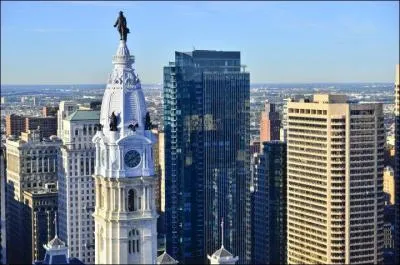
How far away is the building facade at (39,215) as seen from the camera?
83.2 meters

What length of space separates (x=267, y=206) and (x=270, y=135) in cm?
764

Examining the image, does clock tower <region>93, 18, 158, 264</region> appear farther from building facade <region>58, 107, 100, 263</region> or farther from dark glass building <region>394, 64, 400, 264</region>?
building facade <region>58, 107, 100, 263</region>

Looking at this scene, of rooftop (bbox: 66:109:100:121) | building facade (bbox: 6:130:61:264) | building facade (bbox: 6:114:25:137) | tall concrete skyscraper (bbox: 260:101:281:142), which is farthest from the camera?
building facade (bbox: 6:130:61:264)

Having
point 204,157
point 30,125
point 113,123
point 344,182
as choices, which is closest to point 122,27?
point 113,123

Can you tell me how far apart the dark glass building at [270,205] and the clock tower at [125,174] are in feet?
134

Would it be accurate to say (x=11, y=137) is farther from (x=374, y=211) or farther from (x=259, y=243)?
(x=374, y=211)

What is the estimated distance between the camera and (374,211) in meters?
70.0

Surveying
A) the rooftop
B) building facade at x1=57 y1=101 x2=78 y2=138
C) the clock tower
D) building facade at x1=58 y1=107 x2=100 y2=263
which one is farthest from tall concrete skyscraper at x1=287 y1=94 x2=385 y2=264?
the clock tower

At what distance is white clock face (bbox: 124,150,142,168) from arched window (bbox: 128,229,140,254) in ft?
10.6

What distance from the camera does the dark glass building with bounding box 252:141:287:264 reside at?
81.5 m

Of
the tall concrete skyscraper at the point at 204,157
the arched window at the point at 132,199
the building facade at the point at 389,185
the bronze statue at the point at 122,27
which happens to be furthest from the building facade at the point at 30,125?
the arched window at the point at 132,199

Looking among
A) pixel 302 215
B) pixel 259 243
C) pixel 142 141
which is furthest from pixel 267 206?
pixel 142 141

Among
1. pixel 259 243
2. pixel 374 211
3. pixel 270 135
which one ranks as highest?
pixel 270 135

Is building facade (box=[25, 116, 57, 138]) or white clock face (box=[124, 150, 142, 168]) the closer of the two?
white clock face (box=[124, 150, 142, 168])
